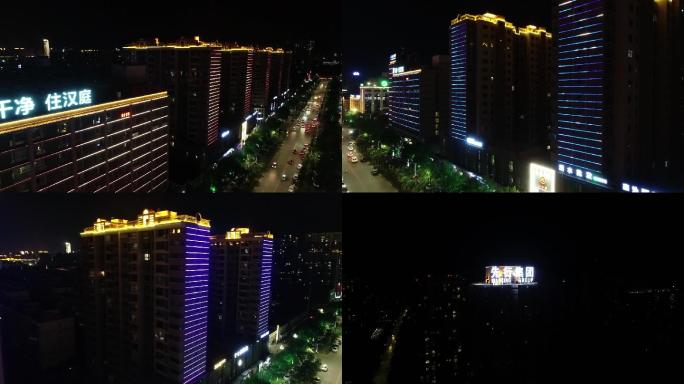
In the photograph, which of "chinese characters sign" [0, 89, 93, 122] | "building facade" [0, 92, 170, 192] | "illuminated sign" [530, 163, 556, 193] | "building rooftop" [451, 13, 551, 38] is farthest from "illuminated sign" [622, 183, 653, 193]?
"chinese characters sign" [0, 89, 93, 122]

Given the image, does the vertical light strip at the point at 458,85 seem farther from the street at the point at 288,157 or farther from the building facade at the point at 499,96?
the street at the point at 288,157

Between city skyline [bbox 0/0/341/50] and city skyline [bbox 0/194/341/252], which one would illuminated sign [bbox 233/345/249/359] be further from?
city skyline [bbox 0/0/341/50]

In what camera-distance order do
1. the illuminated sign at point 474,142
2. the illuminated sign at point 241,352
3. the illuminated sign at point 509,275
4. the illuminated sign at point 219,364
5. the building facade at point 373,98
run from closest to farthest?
the illuminated sign at point 219,364, the illuminated sign at point 241,352, the illuminated sign at point 509,275, the building facade at point 373,98, the illuminated sign at point 474,142

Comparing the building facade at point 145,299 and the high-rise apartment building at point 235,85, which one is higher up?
the high-rise apartment building at point 235,85

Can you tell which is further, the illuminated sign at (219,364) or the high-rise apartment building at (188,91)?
the high-rise apartment building at (188,91)

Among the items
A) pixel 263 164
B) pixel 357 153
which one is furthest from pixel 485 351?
pixel 263 164

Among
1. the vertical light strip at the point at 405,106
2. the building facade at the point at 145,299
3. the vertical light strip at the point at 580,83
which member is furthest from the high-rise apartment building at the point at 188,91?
the vertical light strip at the point at 580,83

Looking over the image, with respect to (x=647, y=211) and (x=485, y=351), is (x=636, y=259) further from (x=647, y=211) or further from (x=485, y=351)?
(x=485, y=351)
